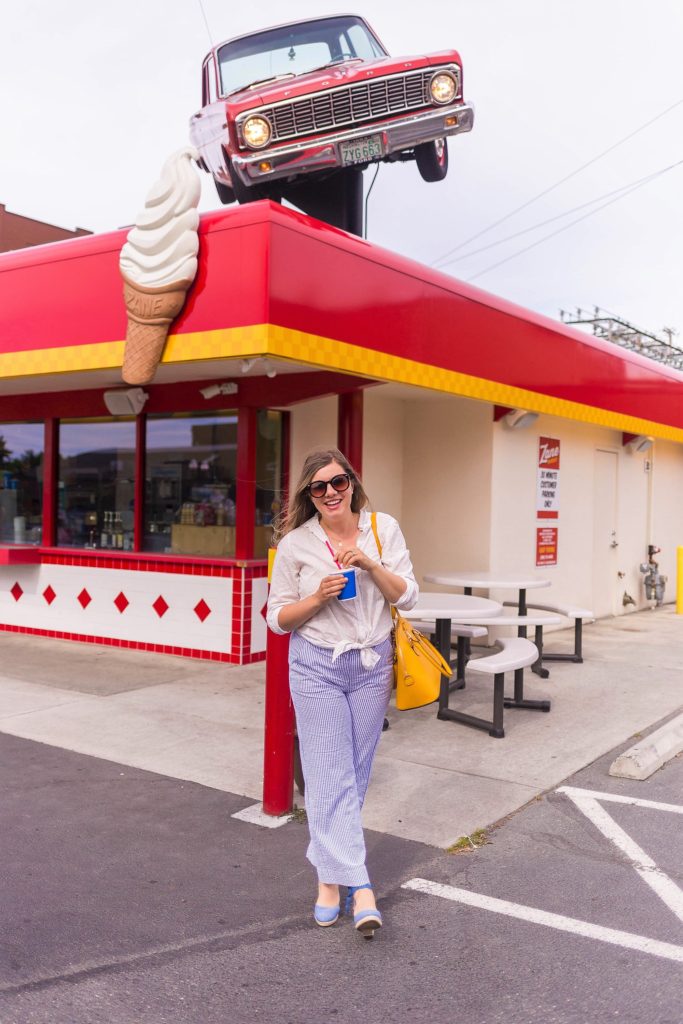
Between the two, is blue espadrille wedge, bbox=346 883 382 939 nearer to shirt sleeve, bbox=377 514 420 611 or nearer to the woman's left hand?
shirt sleeve, bbox=377 514 420 611

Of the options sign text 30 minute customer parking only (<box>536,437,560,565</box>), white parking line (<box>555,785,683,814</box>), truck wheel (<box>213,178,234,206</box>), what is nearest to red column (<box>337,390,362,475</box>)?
sign text 30 minute customer parking only (<box>536,437,560,565</box>)

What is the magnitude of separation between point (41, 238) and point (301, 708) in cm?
2268

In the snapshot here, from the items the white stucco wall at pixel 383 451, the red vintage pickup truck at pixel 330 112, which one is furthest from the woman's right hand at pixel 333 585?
the red vintage pickup truck at pixel 330 112

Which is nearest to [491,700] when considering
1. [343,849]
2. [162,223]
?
[343,849]

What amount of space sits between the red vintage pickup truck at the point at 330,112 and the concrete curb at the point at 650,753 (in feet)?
21.9

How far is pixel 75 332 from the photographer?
782 cm

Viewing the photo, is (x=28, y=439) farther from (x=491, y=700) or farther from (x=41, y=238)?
(x=41, y=238)

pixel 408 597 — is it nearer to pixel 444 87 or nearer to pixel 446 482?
pixel 446 482

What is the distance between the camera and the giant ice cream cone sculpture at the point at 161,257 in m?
6.96

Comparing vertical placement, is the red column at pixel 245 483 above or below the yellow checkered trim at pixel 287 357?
below

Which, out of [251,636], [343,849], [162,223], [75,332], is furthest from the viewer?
[251,636]

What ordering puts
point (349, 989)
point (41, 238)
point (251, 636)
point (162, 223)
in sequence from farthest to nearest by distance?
point (41, 238)
point (251, 636)
point (162, 223)
point (349, 989)

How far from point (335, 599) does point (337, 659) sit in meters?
0.23

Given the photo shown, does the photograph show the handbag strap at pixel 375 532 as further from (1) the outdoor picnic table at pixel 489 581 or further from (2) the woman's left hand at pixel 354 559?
(1) the outdoor picnic table at pixel 489 581
